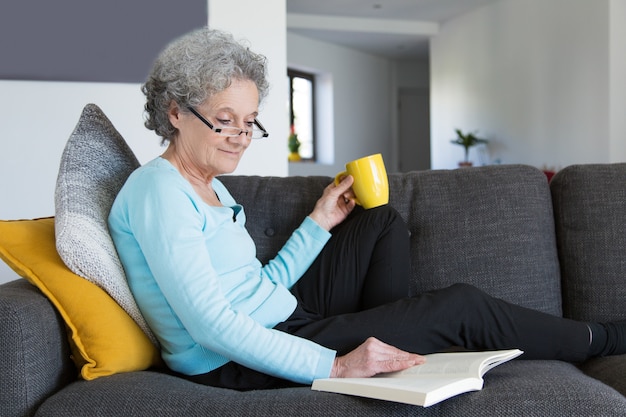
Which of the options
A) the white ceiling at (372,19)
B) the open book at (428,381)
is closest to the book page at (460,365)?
the open book at (428,381)

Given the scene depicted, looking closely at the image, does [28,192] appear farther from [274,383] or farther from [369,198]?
[274,383]

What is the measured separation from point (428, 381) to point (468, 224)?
0.72 m

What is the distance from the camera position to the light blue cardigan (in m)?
1.43

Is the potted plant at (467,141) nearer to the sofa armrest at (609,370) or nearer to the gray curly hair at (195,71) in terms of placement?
the sofa armrest at (609,370)

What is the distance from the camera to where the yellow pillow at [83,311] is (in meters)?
1.46

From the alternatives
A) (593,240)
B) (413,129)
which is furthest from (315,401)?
(413,129)

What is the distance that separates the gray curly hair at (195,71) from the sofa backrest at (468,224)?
0.43 meters

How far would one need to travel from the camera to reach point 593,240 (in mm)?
1918

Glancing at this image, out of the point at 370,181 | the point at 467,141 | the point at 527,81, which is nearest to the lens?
the point at 370,181

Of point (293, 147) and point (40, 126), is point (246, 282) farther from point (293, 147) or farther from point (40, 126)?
point (293, 147)

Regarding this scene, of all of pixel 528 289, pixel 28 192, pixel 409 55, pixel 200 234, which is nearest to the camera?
pixel 200 234

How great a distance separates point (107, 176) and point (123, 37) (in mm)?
1898

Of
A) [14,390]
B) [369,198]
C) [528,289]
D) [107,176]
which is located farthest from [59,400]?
[528,289]

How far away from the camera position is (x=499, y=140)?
28.6 feet
